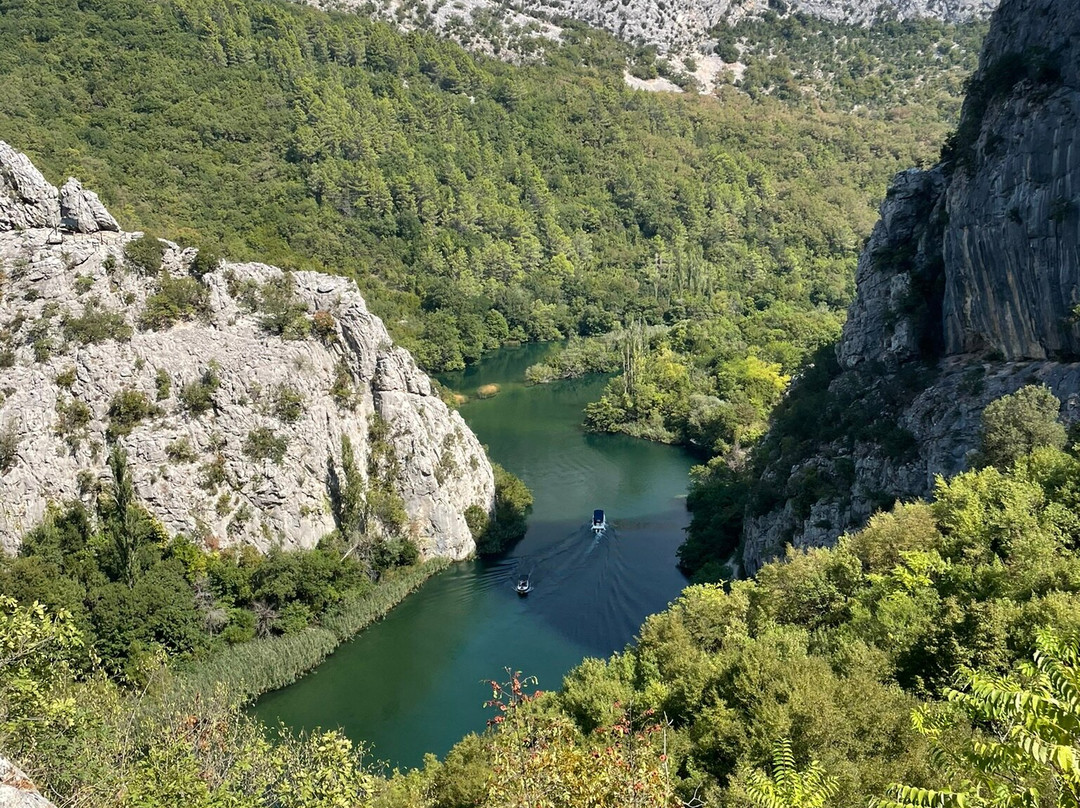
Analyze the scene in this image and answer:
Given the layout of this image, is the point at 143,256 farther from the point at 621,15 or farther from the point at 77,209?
the point at 621,15

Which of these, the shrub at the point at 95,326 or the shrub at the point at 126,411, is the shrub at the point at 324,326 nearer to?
the shrub at the point at 95,326

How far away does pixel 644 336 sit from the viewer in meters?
91.6

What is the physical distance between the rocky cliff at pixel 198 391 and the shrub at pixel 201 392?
0.09 metres

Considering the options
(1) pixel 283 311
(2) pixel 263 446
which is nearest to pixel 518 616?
(2) pixel 263 446

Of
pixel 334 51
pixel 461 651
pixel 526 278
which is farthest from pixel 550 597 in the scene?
pixel 334 51

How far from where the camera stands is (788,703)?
15812 millimetres

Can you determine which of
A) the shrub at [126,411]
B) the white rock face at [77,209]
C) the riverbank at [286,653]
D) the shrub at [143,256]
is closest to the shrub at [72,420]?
the shrub at [126,411]

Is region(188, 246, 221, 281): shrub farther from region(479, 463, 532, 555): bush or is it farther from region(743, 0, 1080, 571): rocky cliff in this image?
region(743, 0, 1080, 571): rocky cliff

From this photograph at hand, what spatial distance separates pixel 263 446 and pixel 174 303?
918 centimetres

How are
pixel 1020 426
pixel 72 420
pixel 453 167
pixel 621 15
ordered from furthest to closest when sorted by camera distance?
pixel 621 15
pixel 453 167
pixel 72 420
pixel 1020 426

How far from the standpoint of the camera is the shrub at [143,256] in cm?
4359

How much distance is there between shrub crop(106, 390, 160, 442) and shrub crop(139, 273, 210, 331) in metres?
4.28

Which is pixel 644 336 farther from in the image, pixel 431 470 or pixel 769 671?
pixel 769 671

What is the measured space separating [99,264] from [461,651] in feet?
91.4
